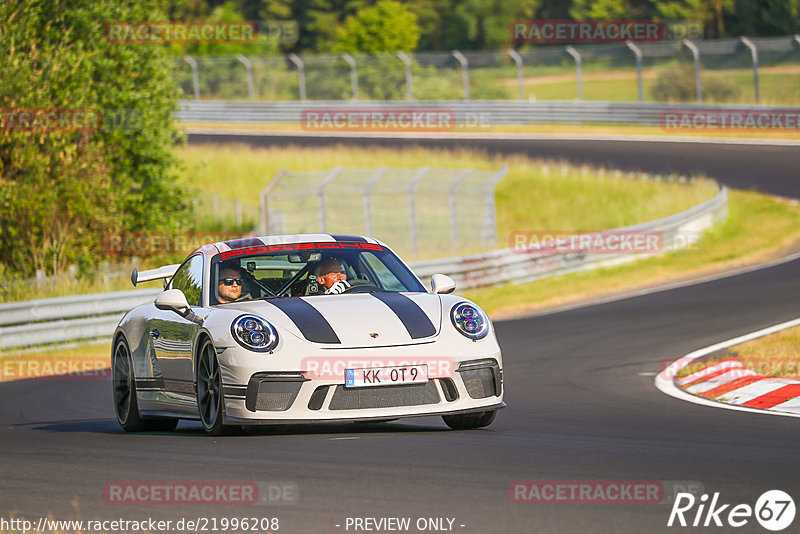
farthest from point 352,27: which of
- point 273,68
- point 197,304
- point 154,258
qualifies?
point 197,304

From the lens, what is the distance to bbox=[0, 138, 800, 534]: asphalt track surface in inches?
224

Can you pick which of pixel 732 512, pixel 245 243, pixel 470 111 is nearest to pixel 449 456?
pixel 732 512

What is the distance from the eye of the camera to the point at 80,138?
25.3 m

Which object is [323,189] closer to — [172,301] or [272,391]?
[172,301]

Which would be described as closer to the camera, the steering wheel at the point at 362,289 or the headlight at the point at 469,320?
the headlight at the point at 469,320

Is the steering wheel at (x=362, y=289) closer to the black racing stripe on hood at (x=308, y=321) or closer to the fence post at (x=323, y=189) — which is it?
the black racing stripe on hood at (x=308, y=321)

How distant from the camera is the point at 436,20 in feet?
265

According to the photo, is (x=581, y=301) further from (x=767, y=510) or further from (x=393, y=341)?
(x=767, y=510)

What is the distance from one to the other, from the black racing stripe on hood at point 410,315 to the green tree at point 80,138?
593 inches

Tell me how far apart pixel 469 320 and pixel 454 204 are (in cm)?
1991

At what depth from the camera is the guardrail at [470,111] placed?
1709 inches

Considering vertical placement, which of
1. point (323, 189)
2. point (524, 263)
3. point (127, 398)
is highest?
point (127, 398)

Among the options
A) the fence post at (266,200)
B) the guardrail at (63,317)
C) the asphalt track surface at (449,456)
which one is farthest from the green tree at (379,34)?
the asphalt track surface at (449,456)

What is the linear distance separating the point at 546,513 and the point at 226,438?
10.9 feet
